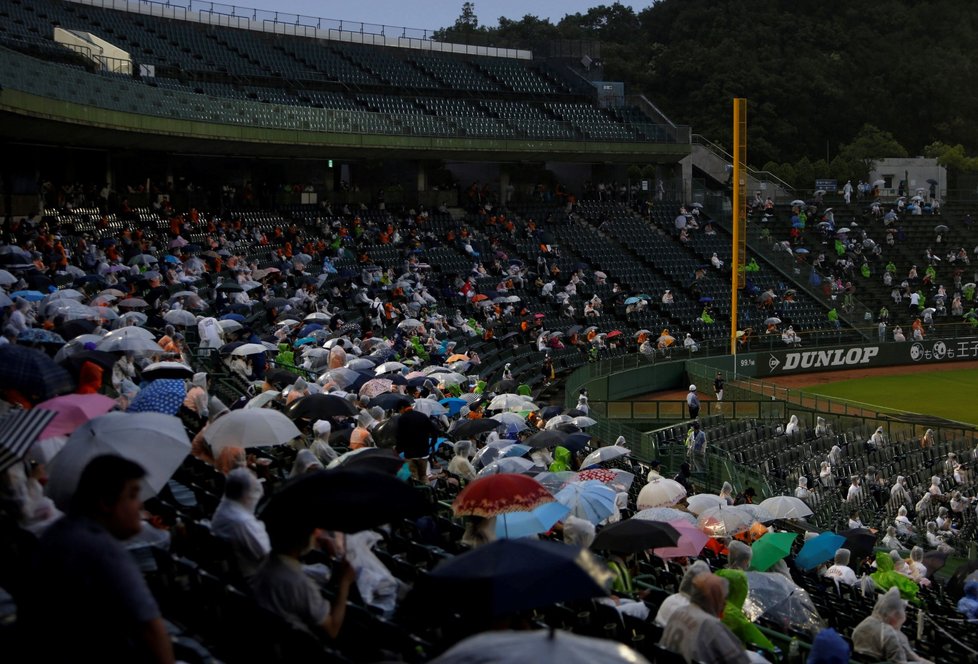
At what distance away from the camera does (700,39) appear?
8788cm

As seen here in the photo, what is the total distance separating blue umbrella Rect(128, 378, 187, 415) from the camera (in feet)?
36.4

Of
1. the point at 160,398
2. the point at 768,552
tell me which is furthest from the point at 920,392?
the point at 160,398

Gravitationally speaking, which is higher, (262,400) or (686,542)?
(262,400)

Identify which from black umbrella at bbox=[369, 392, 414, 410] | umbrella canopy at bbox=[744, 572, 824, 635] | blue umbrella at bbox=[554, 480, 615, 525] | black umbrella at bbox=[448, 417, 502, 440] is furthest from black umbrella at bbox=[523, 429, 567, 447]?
umbrella canopy at bbox=[744, 572, 824, 635]

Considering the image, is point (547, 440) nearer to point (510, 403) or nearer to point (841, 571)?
point (510, 403)

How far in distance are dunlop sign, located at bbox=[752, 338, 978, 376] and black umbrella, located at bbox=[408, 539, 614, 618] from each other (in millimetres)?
35263

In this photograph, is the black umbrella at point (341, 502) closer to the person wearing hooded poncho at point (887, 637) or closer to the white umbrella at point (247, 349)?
the person wearing hooded poncho at point (887, 637)

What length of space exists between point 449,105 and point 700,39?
41.6m

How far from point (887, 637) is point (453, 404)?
10.6 m

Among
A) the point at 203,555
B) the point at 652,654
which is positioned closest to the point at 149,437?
the point at 203,555

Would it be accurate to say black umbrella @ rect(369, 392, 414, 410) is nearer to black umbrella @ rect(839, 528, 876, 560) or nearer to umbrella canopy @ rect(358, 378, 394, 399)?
umbrella canopy @ rect(358, 378, 394, 399)

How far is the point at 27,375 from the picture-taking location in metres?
10.2

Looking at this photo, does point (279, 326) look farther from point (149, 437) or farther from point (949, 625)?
point (149, 437)

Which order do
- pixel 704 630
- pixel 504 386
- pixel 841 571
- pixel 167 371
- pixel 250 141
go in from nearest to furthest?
pixel 704 630
pixel 167 371
pixel 841 571
pixel 504 386
pixel 250 141
